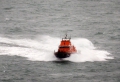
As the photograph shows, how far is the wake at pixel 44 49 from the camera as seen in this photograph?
127 meters

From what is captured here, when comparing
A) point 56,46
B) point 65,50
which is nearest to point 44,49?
point 56,46

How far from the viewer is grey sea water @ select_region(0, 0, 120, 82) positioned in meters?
116

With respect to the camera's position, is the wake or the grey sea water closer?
the grey sea water

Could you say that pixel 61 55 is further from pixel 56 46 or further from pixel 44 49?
pixel 56 46

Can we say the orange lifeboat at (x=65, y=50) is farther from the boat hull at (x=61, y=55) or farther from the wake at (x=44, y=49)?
the wake at (x=44, y=49)

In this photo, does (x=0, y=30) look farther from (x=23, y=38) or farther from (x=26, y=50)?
(x=26, y=50)

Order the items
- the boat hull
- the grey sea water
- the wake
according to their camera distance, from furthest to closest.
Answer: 1. the wake
2. the boat hull
3. the grey sea water

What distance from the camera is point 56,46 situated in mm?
137000

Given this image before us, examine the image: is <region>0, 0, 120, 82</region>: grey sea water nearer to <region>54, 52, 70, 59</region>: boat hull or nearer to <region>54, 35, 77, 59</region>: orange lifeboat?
<region>54, 52, 70, 59</region>: boat hull

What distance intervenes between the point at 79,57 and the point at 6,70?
17078 mm

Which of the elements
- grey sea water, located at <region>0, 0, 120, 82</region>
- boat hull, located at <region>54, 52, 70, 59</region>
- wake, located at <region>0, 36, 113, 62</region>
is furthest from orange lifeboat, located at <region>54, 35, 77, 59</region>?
grey sea water, located at <region>0, 0, 120, 82</region>

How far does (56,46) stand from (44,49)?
418cm

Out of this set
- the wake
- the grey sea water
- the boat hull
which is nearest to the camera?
the grey sea water

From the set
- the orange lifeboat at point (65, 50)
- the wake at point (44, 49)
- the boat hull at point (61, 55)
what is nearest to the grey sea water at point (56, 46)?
the wake at point (44, 49)
